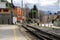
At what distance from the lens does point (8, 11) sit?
9738 centimetres

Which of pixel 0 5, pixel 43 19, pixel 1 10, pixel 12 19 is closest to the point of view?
pixel 12 19

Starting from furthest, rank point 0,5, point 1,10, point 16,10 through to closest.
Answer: point 16,10 < point 0,5 < point 1,10

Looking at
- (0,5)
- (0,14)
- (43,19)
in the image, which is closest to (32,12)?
(43,19)

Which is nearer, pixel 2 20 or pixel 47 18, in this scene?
pixel 2 20

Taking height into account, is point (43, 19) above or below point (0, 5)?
below

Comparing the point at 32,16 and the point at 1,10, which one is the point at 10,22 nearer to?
the point at 1,10

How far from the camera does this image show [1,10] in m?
98.6

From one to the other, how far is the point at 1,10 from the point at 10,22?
8.87 meters

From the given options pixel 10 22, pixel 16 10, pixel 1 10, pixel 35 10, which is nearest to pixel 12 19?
pixel 10 22

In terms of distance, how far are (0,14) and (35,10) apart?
156 feet

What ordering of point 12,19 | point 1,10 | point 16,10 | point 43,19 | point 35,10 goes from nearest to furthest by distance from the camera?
point 12,19, point 1,10, point 43,19, point 16,10, point 35,10

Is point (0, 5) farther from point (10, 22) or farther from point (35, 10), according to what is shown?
point (35, 10)

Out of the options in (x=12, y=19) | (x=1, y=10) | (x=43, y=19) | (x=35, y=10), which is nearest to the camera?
(x=12, y=19)

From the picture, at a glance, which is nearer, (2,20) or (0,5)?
(2,20)
